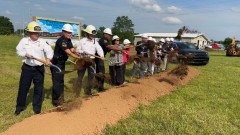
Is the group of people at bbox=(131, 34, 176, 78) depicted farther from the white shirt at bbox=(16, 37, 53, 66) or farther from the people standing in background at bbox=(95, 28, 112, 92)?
the white shirt at bbox=(16, 37, 53, 66)

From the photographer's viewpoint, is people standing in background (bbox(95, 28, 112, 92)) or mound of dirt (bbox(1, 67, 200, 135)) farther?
people standing in background (bbox(95, 28, 112, 92))

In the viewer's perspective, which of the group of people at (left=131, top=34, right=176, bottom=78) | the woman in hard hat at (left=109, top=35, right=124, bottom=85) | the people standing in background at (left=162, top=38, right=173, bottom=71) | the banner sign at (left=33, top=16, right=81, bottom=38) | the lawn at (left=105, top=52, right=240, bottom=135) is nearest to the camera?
the lawn at (left=105, top=52, right=240, bottom=135)

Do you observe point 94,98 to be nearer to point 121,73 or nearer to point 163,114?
point 163,114

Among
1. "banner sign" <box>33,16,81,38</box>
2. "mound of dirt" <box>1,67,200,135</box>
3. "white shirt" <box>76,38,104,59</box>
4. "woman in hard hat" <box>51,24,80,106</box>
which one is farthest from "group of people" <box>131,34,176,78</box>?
"banner sign" <box>33,16,81,38</box>

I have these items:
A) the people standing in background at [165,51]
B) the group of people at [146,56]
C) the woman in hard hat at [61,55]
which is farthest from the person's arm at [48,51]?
the people standing in background at [165,51]

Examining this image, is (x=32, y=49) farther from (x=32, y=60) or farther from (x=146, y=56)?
(x=146, y=56)

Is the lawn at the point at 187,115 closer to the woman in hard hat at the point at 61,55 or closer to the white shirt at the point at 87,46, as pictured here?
the woman in hard hat at the point at 61,55

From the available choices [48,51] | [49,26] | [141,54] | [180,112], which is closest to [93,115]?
[48,51]

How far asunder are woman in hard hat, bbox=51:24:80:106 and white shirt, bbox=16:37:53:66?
0.43m

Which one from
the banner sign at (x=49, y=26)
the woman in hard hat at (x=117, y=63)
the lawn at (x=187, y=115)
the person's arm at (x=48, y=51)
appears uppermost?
the banner sign at (x=49, y=26)

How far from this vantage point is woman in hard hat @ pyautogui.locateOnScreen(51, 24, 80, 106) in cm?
636

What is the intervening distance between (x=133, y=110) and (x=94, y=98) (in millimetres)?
968

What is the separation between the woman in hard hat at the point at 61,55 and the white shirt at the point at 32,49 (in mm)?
434

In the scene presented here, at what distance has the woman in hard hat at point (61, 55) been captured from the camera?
6363 mm
